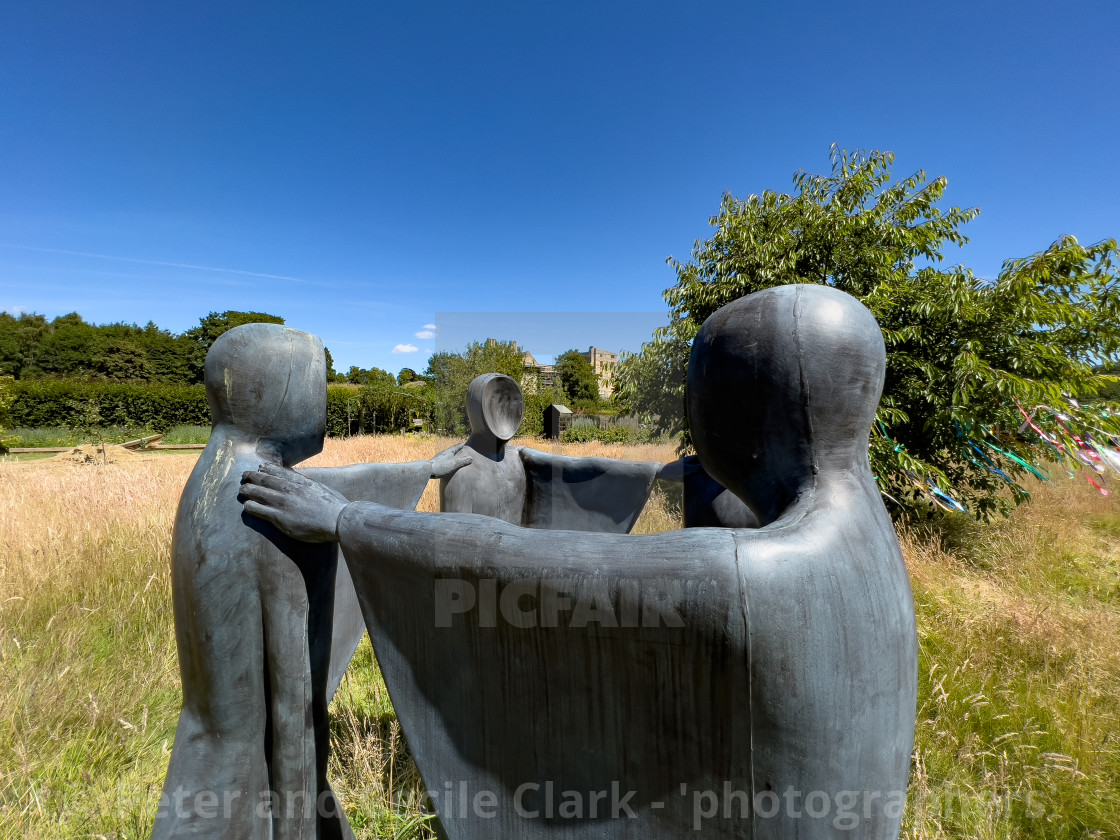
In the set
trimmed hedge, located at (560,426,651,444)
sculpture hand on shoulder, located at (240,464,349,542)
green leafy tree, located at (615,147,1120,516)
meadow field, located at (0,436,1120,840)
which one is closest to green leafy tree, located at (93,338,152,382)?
meadow field, located at (0,436,1120,840)

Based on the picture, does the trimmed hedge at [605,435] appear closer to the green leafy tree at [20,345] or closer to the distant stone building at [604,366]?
the distant stone building at [604,366]

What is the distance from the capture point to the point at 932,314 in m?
5.27

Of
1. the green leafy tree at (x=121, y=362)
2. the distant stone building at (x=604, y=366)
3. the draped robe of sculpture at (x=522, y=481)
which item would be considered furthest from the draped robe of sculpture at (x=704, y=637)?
the green leafy tree at (x=121, y=362)

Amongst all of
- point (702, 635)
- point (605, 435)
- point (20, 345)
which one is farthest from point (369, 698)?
point (20, 345)

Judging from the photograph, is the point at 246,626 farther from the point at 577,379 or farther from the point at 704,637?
the point at 577,379

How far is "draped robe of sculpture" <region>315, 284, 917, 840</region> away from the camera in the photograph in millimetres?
786

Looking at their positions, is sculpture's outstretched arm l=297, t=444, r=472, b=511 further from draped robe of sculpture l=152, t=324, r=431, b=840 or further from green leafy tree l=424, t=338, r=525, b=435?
green leafy tree l=424, t=338, r=525, b=435

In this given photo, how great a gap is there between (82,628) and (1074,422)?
9.27 metres

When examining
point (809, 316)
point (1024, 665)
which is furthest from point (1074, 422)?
point (809, 316)

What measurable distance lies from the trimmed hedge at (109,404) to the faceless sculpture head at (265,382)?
26.2 metres

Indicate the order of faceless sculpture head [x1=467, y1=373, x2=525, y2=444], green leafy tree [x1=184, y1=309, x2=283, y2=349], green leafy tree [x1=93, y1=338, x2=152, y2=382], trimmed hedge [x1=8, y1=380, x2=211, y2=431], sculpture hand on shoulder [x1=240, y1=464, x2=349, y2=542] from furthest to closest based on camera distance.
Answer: green leafy tree [x1=184, y1=309, x2=283, y2=349] → green leafy tree [x1=93, y1=338, x2=152, y2=382] → trimmed hedge [x1=8, y1=380, x2=211, y2=431] → faceless sculpture head [x1=467, y1=373, x2=525, y2=444] → sculpture hand on shoulder [x1=240, y1=464, x2=349, y2=542]

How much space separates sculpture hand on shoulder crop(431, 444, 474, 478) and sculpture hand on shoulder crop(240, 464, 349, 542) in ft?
3.59

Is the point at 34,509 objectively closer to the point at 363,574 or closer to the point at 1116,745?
the point at 363,574

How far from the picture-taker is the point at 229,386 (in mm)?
1278
